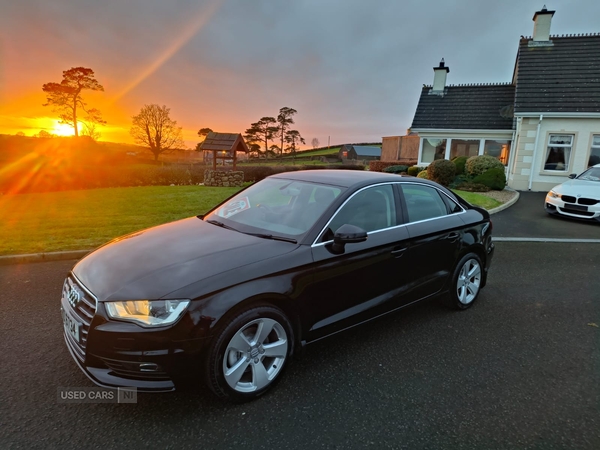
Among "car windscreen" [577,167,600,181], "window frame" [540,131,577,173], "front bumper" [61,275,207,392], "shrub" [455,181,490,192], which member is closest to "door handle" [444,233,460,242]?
"front bumper" [61,275,207,392]

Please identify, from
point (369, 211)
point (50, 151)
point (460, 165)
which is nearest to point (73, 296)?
point (369, 211)

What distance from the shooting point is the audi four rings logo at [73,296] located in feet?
8.53

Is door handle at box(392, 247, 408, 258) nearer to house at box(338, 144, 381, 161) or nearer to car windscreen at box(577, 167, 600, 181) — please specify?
car windscreen at box(577, 167, 600, 181)

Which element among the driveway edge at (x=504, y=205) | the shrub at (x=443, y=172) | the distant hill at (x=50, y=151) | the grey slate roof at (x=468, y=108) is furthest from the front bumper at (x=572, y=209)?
the distant hill at (x=50, y=151)

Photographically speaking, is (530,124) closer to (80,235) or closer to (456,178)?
(456,178)

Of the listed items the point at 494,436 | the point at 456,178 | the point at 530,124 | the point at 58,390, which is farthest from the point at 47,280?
the point at 530,124

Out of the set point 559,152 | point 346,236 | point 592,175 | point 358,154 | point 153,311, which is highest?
point 358,154

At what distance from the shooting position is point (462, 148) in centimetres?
2005

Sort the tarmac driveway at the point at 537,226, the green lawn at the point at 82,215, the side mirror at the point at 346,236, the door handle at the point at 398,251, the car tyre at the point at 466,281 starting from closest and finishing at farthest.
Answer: the side mirror at the point at 346,236 < the door handle at the point at 398,251 < the car tyre at the point at 466,281 < the green lawn at the point at 82,215 < the tarmac driveway at the point at 537,226

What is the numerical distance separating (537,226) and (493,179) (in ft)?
20.8

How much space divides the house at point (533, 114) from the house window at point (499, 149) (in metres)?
0.05

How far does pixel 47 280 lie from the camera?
4941 mm

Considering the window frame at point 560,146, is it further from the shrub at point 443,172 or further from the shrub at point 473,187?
the shrub at point 443,172

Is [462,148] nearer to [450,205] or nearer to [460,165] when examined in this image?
[460,165]
